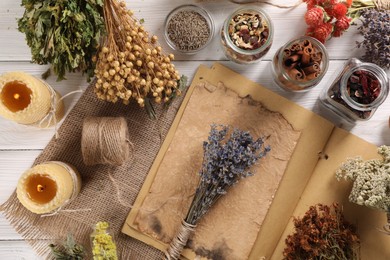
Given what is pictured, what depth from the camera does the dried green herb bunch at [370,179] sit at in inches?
50.6

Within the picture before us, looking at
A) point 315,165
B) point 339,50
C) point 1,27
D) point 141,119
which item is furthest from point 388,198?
point 1,27

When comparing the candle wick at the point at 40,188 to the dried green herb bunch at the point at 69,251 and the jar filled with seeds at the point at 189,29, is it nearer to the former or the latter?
the dried green herb bunch at the point at 69,251

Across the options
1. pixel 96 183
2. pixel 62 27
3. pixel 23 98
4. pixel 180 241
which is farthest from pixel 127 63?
pixel 180 241

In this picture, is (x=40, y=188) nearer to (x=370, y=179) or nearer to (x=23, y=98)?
(x=23, y=98)

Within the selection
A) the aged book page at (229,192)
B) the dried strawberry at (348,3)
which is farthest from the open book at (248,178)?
the dried strawberry at (348,3)

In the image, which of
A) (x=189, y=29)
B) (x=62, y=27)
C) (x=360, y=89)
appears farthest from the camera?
(x=189, y=29)

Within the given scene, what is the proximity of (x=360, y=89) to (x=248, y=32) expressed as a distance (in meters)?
0.39

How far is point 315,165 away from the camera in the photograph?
1.50 m

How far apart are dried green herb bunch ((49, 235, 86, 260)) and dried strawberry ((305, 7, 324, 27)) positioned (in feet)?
3.44

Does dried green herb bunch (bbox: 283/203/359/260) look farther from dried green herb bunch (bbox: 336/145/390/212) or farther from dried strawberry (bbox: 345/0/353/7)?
dried strawberry (bbox: 345/0/353/7)

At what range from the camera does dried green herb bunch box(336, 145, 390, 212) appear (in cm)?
129

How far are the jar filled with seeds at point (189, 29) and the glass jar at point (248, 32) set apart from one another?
78 mm

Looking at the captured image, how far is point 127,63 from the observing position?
50.9 inches

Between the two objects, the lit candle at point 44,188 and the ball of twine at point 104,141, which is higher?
the ball of twine at point 104,141
